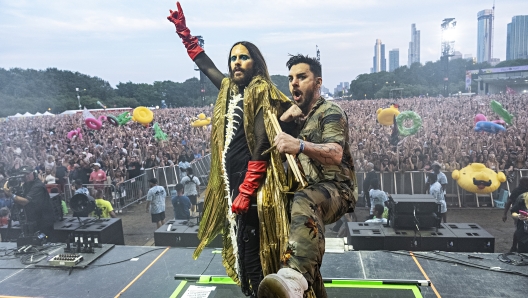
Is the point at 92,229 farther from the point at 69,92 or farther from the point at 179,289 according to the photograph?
the point at 69,92

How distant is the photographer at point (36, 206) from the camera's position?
22.3 feet

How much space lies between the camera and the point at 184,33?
11.1 feet

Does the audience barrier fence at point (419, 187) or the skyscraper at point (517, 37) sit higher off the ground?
the skyscraper at point (517, 37)

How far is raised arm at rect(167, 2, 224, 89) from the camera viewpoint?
3.35 metres

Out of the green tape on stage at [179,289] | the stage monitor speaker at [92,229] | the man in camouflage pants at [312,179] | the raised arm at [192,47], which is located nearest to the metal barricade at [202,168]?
the stage monitor speaker at [92,229]

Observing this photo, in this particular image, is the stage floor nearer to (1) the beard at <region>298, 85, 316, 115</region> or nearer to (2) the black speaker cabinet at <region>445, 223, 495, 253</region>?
(2) the black speaker cabinet at <region>445, 223, 495, 253</region>

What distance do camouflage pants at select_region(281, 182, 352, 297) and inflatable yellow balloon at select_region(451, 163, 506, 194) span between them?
8.71 metres

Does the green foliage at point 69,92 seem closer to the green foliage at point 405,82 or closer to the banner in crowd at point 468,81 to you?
the green foliage at point 405,82

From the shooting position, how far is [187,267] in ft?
17.5

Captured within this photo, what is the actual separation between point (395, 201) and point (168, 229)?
13.2 feet

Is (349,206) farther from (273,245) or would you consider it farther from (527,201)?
(527,201)

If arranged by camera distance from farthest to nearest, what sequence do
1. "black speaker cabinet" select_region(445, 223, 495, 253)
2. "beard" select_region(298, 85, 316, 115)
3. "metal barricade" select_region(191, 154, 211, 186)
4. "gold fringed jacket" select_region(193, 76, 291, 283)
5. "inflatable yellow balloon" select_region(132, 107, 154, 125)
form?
"inflatable yellow balloon" select_region(132, 107, 154, 125) → "metal barricade" select_region(191, 154, 211, 186) → "black speaker cabinet" select_region(445, 223, 495, 253) → "beard" select_region(298, 85, 316, 115) → "gold fringed jacket" select_region(193, 76, 291, 283)

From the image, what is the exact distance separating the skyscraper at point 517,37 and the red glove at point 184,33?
41.8 feet

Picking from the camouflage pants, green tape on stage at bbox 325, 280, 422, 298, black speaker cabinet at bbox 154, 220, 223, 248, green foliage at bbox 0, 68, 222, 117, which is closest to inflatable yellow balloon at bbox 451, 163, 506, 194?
green tape on stage at bbox 325, 280, 422, 298
